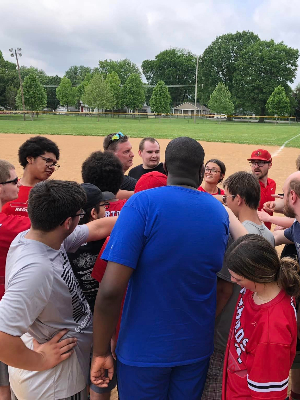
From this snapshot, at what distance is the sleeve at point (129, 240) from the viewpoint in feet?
5.65

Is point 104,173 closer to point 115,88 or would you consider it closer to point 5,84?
point 5,84

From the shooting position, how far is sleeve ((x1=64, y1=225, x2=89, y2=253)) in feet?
7.60

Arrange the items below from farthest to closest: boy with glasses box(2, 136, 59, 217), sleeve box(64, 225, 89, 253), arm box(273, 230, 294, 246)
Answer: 1. boy with glasses box(2, 136, 59, 217)
2. arm box(273, 230, 294, 246)
3. sleeve box(64, 225, 89, 253)

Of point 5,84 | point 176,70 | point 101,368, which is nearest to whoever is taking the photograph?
point 101,368

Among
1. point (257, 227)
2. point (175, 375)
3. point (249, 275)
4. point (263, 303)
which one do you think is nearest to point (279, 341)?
point (263, 303)

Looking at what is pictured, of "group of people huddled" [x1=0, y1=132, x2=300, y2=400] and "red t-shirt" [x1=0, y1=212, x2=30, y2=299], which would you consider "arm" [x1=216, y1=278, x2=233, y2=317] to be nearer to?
"group of people huddled" [x1=0, y1=132, x2=300, y2=400]

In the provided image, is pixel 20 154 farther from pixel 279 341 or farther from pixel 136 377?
pixel 279 341

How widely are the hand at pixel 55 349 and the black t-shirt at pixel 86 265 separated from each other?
417mm

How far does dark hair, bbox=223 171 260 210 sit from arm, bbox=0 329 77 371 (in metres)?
1.72

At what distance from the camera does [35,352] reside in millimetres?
1896

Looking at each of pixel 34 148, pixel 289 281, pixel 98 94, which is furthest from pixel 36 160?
pixel 98 94

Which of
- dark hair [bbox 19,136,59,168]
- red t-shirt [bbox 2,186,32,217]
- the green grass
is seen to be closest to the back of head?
red t-shirt [bbox 2,186,32,217]

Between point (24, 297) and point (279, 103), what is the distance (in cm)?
7428

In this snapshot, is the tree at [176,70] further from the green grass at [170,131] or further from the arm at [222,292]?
the arm at [222,292]
